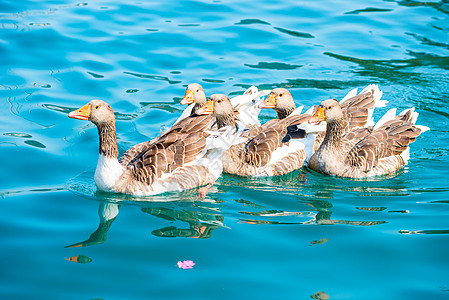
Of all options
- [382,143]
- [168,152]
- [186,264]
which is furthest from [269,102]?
[186,264]

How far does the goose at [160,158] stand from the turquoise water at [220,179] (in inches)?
10.7

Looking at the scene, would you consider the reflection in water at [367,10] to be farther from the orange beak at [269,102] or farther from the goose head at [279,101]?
the orange beak at [269,102]

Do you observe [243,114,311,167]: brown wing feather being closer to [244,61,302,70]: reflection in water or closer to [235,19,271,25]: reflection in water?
[244,61,302,70]: reflection in water

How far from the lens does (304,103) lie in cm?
1402

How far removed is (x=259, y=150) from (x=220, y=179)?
88cm

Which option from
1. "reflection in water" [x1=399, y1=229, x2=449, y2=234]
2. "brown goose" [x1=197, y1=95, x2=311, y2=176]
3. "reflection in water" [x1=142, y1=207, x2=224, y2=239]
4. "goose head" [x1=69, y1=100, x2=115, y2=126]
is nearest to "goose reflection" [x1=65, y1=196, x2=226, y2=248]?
"reflection in water" [x1=142, y1=207, x2=224, y2=239]

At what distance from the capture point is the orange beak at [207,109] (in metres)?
10.7

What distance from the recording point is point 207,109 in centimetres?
1074

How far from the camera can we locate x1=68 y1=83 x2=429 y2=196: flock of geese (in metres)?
9.67

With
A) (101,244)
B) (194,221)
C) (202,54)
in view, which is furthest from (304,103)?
(101,244)

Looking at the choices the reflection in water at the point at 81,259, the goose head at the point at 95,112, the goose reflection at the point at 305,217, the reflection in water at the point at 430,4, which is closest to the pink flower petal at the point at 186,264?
the reflection in water at the point at 81,259

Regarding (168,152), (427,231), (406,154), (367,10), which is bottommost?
(427,231)

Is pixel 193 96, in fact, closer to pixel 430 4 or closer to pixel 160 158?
pixel 160 158

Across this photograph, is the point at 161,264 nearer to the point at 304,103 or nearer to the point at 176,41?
the point at 304,103
